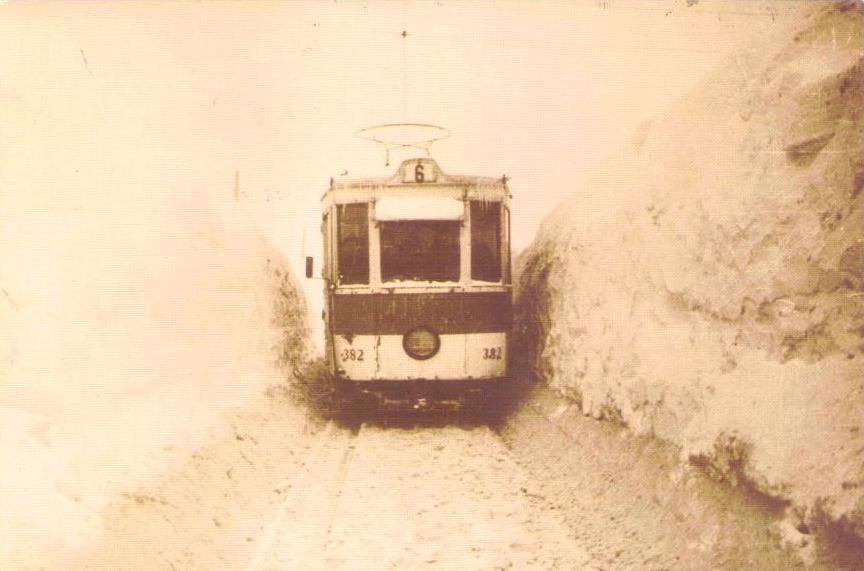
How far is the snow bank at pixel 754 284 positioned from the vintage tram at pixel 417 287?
149cm

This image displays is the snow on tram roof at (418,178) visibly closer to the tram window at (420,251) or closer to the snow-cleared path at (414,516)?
the tram window at (420,251)

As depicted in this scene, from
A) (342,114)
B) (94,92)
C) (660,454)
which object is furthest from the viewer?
(94,92)

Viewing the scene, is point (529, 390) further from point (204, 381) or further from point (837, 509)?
point (837, 509)

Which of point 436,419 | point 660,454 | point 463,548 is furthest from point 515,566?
point 436,419

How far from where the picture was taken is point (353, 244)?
1083 centimetres

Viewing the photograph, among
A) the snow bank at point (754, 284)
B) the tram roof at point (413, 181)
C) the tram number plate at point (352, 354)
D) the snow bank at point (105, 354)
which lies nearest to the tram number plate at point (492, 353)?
the snow bank at point (754, 284)

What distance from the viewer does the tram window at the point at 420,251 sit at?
35.1 feet

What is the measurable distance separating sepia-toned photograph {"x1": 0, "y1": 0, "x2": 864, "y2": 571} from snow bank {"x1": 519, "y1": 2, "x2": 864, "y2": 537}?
3cm

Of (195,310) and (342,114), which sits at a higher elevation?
(342,114)

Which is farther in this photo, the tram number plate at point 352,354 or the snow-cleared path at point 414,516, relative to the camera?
the tram number plate at point 352,354

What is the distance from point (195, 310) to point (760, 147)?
758 centimetres

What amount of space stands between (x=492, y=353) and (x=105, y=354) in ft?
17.8

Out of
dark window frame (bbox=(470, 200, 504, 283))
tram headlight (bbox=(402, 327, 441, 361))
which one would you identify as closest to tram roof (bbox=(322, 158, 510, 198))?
dark window frame (bbox=(470, 200, 504, 283))

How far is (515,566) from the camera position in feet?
17.9
